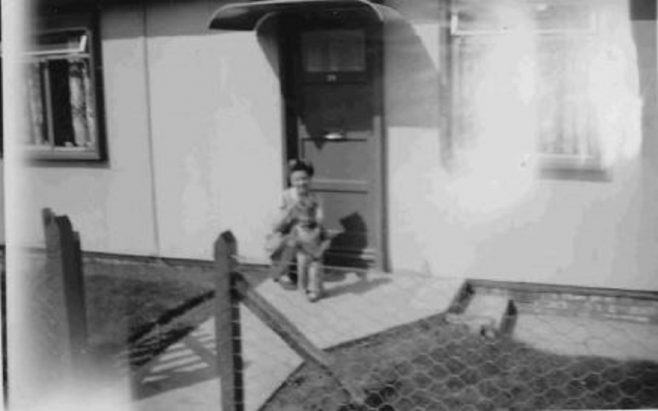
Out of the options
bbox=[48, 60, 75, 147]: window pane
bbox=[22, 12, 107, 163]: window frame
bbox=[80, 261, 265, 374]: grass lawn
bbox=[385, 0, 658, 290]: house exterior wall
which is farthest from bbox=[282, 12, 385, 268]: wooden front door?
bbox=[48, 60, 75, 147]: window pane

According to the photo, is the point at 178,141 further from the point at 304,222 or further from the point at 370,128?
the point at 370,128

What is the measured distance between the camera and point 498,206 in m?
5.16

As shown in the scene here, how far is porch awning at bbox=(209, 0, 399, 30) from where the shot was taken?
4.85 metres

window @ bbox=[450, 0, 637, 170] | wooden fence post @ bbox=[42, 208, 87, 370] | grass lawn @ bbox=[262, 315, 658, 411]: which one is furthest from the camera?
Answer: window @ bbox=[450, 0, 637, 170]

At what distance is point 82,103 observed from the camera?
17.2 feet

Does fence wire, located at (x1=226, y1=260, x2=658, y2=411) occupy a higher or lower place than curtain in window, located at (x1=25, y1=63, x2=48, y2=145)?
lower

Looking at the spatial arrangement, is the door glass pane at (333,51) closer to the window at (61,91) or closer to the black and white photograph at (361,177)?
the black and white photograph at (361,177)

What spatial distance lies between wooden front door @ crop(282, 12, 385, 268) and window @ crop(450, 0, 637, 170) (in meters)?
0.74

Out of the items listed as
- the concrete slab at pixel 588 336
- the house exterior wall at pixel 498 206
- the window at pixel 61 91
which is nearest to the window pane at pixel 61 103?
the window at pixel 61 91

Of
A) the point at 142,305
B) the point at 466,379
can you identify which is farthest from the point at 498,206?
the point at 142,305

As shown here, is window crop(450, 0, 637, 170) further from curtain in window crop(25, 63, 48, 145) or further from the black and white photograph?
curtain in window crop(25, 63, 48, 145)

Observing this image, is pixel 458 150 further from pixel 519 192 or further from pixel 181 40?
pixel 181 40

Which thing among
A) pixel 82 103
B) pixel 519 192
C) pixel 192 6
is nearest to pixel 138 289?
pixel 82 103

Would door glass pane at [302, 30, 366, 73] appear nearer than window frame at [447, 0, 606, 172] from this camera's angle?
No
